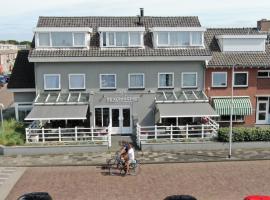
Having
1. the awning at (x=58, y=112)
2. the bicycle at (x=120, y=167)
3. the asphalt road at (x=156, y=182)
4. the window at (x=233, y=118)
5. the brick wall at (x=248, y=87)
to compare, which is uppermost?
the brick wall at (x=248, y=87)

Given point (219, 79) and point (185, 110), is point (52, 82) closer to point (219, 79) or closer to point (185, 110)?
point (185, 110)

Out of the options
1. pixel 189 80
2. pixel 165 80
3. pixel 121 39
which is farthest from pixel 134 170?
pixel 121 39

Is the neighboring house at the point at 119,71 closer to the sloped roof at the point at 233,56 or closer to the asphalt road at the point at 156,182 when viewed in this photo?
the sloped roof at the point at 233,56

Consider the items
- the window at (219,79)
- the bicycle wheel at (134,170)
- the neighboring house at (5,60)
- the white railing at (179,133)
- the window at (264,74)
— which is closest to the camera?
the bicycle wheel at (134,170)

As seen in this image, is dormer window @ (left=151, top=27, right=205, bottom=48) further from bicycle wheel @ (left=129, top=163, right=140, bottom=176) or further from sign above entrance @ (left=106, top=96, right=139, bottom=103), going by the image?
bicycle wheel @ (left=129, top=163, right=140, bottom=176)

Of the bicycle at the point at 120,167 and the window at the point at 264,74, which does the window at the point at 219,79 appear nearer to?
the window at the point at 264,74

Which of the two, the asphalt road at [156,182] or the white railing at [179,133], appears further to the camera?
the white railing at [179,133]

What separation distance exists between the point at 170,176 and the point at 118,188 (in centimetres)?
347

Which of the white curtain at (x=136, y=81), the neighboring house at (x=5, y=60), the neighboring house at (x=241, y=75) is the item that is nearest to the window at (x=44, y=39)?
the white curtain at (x=136, y=81)

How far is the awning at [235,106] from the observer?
1259 inches

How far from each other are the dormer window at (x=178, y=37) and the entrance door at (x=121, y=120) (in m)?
6.07

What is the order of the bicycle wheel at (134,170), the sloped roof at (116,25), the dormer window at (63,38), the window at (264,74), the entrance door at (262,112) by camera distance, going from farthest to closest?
the entrance door at (262,112) < the window at (264,74) < the dormer window at (63,38) < the sloped roof at (116,25) < the bicycle wheel at (134,170)

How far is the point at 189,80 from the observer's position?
32.2 m

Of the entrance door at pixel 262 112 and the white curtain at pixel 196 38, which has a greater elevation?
the white curtain at pixel 196 38
